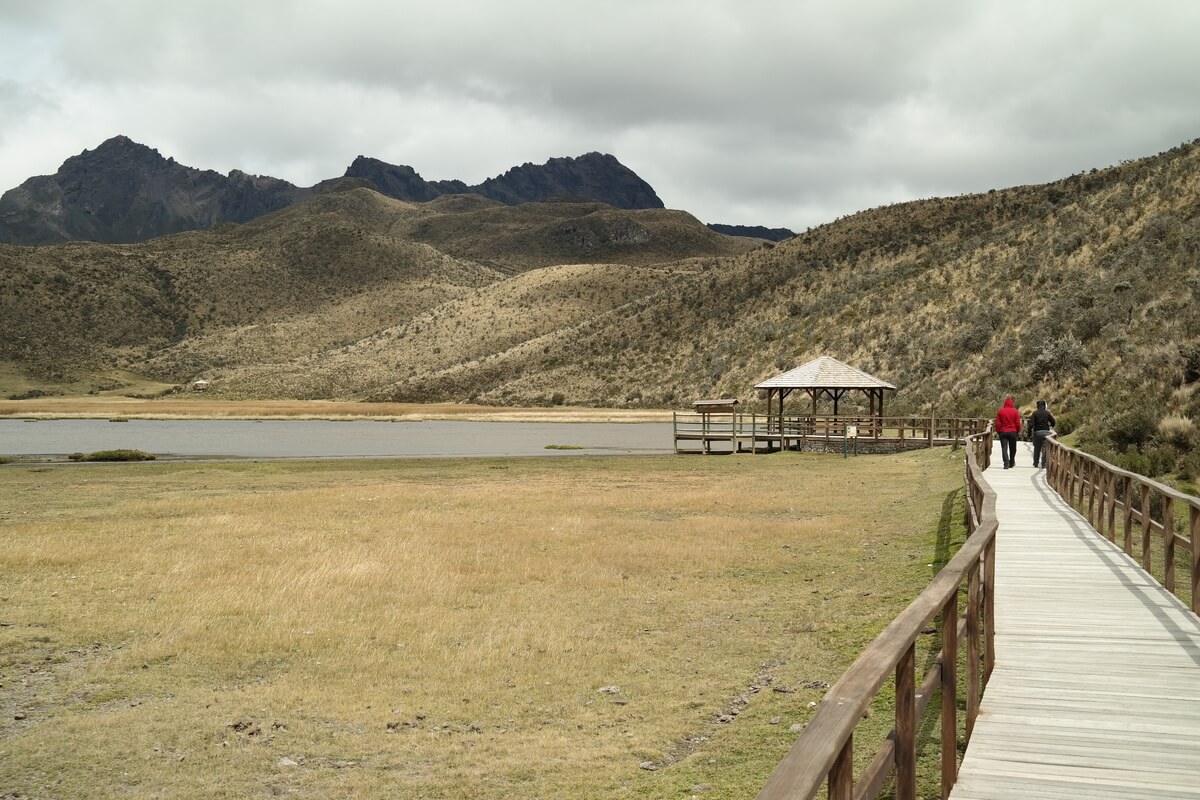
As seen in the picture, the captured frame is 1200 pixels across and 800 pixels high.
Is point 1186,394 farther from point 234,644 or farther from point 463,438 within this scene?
point 463,438

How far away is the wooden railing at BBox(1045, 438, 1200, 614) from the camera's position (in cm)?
1030

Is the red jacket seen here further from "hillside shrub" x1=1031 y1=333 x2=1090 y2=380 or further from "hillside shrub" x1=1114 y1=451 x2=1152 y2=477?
"hillside shrub" x1=1031 y1=333 x2=1090 y2=380

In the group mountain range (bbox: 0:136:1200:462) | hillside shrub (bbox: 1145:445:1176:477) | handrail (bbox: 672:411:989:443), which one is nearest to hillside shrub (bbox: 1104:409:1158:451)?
mountain range (bbox: 0:136:1200:462)

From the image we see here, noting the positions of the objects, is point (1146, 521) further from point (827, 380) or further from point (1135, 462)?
point (827, 380)

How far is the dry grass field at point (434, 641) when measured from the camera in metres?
8.34

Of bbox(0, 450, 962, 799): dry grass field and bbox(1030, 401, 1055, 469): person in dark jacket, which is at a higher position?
bbox(1030, 401, 1055, 469): person in dark jacket

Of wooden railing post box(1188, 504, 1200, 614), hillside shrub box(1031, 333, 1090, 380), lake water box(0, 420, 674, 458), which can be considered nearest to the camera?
wooden railing post box(1188, 504, 1200, 614)

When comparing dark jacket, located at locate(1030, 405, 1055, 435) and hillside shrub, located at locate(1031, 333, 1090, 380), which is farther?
hillside shrub, located at locate(1031, 333, 1090, 380)

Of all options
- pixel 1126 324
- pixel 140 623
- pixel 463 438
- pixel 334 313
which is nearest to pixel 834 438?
pixel 1126 324

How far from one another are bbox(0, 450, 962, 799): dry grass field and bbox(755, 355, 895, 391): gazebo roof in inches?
916

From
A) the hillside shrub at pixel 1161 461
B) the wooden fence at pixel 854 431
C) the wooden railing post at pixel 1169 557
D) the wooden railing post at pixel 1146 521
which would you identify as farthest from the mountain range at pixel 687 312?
the wooden railing post at pixel 1169 557

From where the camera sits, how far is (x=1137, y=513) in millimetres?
12719

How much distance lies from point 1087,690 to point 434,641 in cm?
773

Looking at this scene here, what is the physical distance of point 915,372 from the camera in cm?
6334
